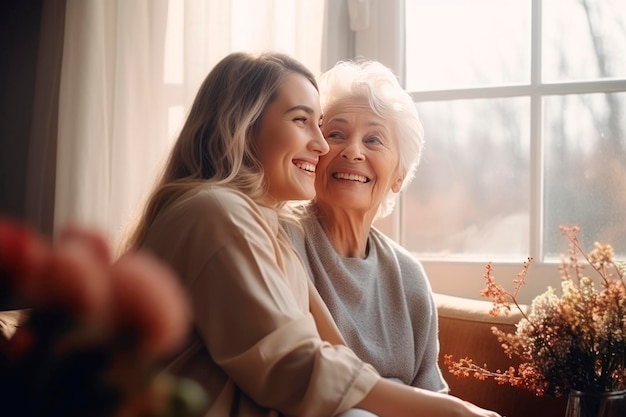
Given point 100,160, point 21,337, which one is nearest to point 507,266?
point 100,160

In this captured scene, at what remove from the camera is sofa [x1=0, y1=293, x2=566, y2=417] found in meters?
2.15

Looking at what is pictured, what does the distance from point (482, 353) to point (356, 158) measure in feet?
2.08

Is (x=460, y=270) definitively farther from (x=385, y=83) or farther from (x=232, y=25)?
(x=232, y=25)

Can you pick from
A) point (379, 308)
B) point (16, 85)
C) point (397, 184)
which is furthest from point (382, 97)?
point (16, 85)

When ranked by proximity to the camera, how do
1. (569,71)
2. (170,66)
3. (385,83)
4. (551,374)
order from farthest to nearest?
(569,71) → (170,66) → (385,83) → (551,374)

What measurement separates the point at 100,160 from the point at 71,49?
0.32 meters

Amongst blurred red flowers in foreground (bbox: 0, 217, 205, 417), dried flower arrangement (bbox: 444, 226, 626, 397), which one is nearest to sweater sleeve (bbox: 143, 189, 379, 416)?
dried flower arrangement (bbox: 444, 226, 626, 397)

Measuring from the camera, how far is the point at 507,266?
265cm

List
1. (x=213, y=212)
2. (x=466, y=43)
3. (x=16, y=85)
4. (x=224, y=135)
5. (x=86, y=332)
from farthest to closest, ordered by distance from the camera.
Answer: (x=466, y=43) < (x=16, y=85) < (x=224, y=135) < (x=213, y=212) < (x=86, y=332)

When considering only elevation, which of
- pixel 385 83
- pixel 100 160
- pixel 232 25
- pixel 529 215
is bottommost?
pixel 529 215

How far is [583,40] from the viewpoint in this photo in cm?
263

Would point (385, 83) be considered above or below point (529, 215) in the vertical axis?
above

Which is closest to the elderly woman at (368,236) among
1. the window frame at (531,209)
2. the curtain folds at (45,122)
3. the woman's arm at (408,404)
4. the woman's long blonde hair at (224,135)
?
the woman's long blonde hair at (224,135)

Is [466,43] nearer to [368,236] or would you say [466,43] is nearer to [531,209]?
[531,209]
